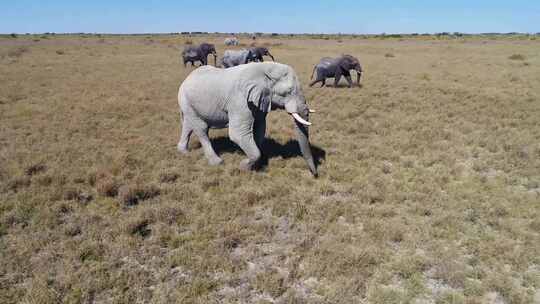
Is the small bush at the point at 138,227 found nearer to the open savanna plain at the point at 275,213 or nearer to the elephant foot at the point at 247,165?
the open savanna plain at the point at 275,213

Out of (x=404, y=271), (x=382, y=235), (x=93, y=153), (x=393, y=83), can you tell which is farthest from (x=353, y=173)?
(x=393, y=83)

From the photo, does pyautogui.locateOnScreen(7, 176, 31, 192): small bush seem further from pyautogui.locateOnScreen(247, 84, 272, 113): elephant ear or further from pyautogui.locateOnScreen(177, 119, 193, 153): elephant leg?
pyautogui.locateOnScreen(247, 84, 272, 113): elephant ear

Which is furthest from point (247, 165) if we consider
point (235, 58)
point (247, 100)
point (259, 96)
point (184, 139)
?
point (235, 58)

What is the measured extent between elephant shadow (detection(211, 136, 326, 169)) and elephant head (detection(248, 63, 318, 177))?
122 cm

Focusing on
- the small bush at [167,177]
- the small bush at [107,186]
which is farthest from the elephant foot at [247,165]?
the small bush at [107,186]

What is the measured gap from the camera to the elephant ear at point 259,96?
20.4 ft

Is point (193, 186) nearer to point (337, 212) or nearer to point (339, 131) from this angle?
point (337, 212)

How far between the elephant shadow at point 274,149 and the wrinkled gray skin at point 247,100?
79 centimetres

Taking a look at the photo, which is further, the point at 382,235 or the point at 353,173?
the point at 353,173

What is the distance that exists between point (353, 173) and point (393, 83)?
11673 mm

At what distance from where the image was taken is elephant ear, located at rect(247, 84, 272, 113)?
6219mm

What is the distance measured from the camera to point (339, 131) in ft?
31.7

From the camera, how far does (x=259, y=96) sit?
20.4 feet

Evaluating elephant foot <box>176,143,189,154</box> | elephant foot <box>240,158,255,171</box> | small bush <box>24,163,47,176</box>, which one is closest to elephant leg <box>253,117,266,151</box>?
elephant foot <box>240,158,255,171</box>
